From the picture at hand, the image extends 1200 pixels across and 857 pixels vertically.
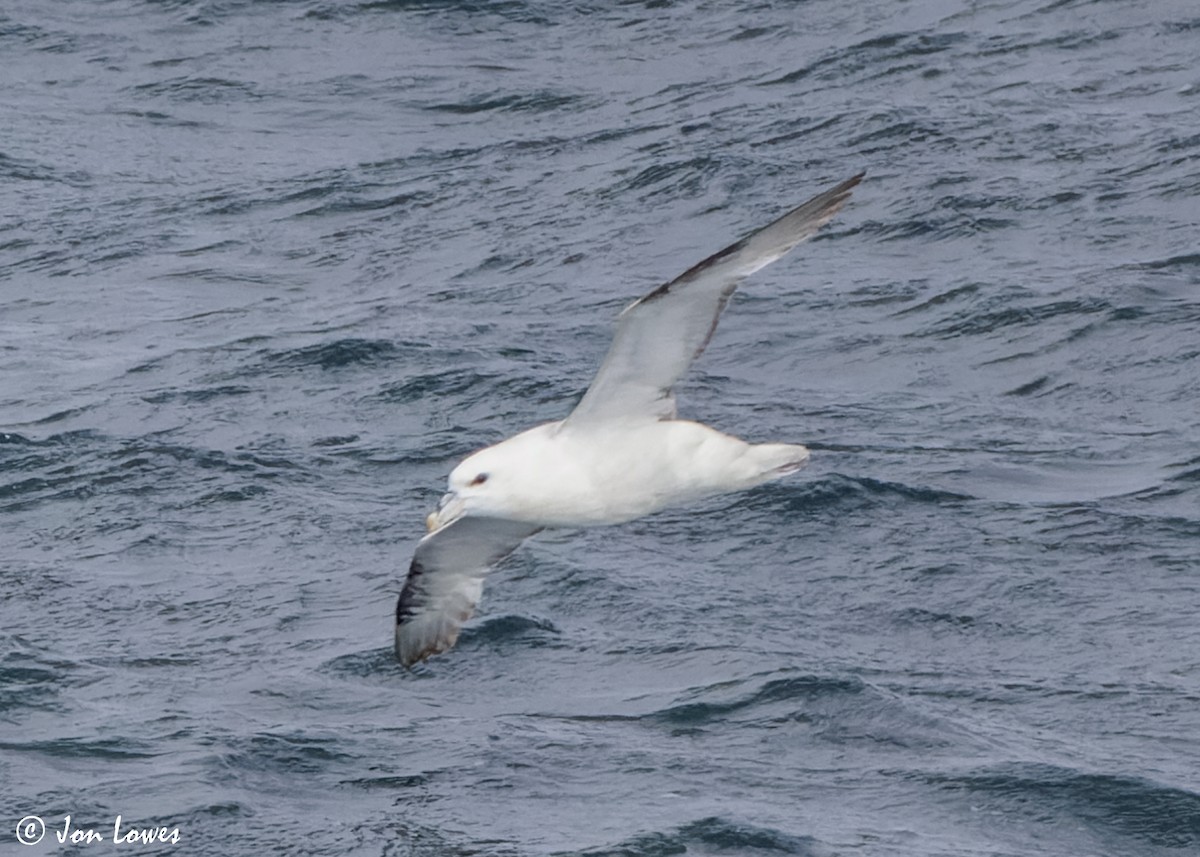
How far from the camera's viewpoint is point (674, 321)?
904 cm

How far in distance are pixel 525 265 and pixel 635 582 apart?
173 inches

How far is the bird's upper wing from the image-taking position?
8797 millimetres

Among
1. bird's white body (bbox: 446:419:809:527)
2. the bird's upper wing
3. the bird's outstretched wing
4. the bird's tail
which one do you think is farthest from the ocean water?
the bird's upper wing

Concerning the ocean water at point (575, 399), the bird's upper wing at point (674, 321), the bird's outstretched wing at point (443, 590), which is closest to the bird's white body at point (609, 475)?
the bird's upper wing at point (674, 321)

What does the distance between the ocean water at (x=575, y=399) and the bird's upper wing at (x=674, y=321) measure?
6.75 feet

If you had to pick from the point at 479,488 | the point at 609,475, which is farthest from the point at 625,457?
the point at 479,488

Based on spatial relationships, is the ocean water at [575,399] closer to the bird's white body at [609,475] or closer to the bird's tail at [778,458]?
the bird's white body at [609,475]

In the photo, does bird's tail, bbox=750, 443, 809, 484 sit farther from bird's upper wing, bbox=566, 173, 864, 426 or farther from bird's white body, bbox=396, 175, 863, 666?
bird's upper wing, bbox=566, 173, 864, 426

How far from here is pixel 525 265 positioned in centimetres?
1630

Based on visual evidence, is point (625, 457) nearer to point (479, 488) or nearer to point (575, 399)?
point (479, 488)

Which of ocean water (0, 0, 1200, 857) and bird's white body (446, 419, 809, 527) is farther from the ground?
bird's white body (446, 419, 809, 527)

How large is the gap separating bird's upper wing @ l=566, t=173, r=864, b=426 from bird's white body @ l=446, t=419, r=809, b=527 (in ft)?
0.48

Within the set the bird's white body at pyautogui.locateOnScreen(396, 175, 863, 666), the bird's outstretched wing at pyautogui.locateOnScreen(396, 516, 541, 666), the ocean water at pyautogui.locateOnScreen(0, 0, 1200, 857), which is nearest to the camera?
the bird's white body at pyautogui.locateOnScreen(396, 175, 863, 666)

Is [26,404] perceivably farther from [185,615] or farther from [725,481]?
[725,481]
